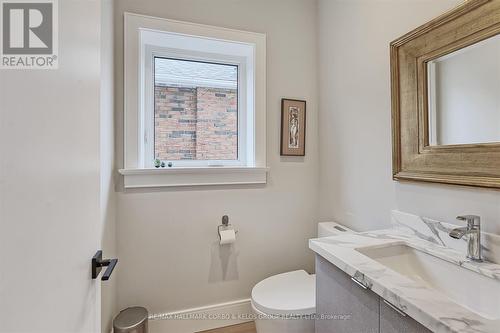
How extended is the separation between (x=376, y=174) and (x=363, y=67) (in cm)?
67

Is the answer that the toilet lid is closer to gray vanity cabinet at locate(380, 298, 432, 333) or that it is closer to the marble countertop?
the marble countertop

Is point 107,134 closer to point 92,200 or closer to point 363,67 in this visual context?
point 92,200

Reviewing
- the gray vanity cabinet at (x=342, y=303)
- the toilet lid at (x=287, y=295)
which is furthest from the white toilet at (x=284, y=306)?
the gray vanity cabinet at (x=342, y=303)

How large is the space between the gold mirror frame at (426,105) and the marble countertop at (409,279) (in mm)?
243

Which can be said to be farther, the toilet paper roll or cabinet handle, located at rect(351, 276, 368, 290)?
the toilet paper roll

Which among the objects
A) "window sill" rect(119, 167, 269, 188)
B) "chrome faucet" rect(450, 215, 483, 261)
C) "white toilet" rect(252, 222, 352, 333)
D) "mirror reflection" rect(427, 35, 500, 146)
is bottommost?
"white toilet" rect(252, 222, 352, 333)

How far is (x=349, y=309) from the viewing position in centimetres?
92

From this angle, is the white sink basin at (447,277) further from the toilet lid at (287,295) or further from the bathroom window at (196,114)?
the bathroom window at (196,114)

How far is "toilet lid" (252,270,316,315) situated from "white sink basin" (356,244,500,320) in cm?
49

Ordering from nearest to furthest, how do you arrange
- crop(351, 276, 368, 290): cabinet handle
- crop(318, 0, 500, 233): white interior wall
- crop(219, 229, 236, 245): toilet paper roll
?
crop(351, 276, 368, 290): cabinet handle < crop(318, 0, 500, 233): white interior wall < crop(219, 229, 236, 245): toilet paper roll

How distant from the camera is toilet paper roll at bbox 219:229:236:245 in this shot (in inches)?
66.7

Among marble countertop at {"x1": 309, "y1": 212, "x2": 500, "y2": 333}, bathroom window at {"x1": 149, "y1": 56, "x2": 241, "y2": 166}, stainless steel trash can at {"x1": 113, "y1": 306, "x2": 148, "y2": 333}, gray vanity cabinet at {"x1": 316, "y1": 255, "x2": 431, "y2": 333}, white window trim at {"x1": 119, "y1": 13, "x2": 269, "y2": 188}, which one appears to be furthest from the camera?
bathroom window at {"x1": 149, "y1": 56, "x2": 241, "y2": 166}

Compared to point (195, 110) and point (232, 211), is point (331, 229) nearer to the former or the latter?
point (232, 211)

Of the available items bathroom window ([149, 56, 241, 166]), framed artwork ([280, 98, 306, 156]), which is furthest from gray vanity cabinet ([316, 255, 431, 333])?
bathroom window ([149, 56, 241, 166])
